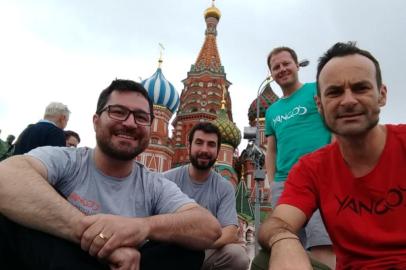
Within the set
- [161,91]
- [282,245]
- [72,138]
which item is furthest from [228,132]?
[282,245]

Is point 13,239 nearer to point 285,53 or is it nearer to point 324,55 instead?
point 324,55

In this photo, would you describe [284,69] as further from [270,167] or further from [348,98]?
[348,98]

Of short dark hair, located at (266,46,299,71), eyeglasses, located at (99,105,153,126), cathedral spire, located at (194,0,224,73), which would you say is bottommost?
eyeglasses, located at (99,105,153,126)

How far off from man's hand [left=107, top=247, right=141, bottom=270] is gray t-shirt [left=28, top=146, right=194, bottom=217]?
460mm

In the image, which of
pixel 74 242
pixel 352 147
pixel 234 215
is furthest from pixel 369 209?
pixel 234 215

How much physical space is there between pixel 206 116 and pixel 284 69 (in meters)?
29.1

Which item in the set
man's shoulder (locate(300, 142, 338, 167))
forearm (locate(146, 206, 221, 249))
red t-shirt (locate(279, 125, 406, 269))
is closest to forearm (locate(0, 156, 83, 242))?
forearm (locate(146, 206, 221, 249))

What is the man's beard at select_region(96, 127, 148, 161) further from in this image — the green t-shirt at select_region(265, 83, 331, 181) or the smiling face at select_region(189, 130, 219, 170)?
the green t-shirt at select_region(265, 83, 331, 181)

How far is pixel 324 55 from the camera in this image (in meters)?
2.23

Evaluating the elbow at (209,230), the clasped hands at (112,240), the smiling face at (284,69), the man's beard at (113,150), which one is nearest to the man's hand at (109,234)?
the clasped hands at (112,240)

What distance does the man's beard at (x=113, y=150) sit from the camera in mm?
2543

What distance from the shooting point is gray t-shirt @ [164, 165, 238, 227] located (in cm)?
387

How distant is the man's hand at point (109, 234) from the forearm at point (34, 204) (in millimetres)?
72

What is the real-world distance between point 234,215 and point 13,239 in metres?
2.29
